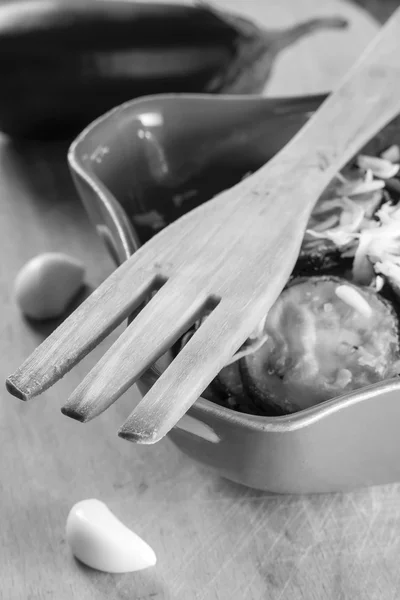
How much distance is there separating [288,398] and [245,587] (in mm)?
182

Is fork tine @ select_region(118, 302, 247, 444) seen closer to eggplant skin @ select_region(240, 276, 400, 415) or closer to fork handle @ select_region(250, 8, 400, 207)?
eggplant skin @ select_region(240, 276, 400, 415)

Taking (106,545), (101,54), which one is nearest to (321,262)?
(106,545)

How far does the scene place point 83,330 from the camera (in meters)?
0.64

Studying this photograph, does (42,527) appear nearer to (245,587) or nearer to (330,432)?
(245,587)

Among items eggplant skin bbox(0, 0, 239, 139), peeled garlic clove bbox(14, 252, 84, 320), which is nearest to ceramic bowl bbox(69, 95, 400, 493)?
peeled garlic clove bbox(14, 252, 84, 320)

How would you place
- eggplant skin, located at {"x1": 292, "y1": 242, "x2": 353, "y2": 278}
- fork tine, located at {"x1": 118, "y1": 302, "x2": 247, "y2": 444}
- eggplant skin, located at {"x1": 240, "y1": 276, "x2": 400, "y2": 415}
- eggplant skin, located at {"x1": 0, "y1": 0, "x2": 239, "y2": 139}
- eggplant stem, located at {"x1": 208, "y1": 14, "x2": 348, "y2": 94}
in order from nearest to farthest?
fork tine, located at {"x1": 118, "y1": 302, "x2": 247, "y2": 444}
eggplant skin, located at {"x1": 240, "y1": 276, "x2": 400, "y2": 415}
eggplant skin, located at {"x1": 292, "y1": 242, "x2": 353, "y2": 278}
eggplant skin, located at {"x1": 0, "y1": 0, "x2": 239, "y2": 139}
eggplant stem, located at {"x1": 208, "y1": 14, "x2": 348, "y2": 94}

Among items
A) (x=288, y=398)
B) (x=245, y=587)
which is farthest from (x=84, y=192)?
(x=245, y=587)

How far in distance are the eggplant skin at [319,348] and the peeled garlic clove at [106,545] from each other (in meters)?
0.18

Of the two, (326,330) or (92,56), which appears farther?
(92,56)

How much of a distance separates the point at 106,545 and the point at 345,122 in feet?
1.95

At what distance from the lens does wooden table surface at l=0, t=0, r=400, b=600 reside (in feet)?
2.33

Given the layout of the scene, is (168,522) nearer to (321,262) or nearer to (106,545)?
(106,545)

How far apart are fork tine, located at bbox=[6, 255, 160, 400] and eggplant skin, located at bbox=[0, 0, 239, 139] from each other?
28.7 inches

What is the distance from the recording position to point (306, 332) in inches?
28.7
